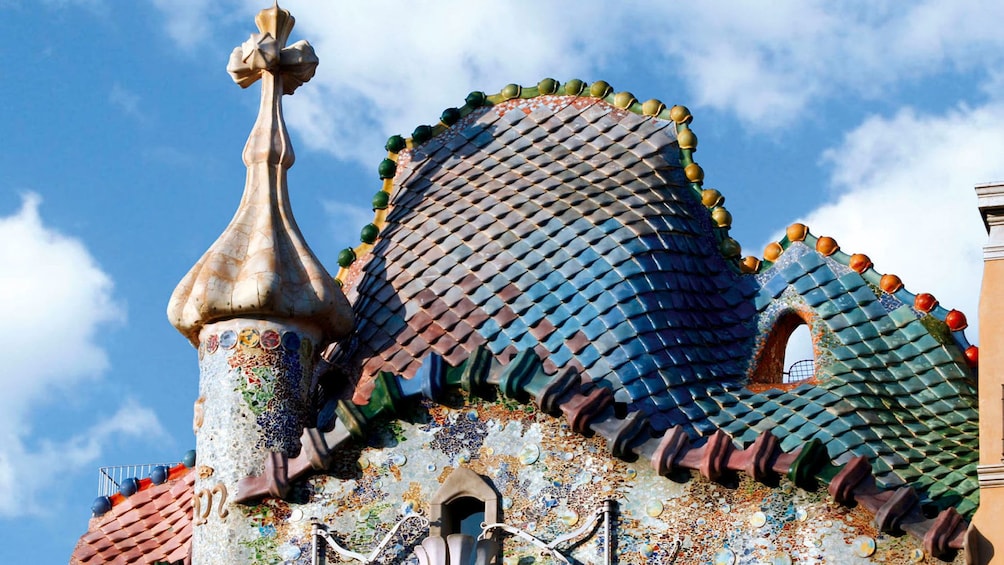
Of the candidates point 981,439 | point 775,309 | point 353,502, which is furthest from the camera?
point 775,309

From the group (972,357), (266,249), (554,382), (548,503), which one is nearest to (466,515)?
(548,503)

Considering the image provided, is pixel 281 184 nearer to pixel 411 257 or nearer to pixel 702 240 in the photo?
pixel 411 257

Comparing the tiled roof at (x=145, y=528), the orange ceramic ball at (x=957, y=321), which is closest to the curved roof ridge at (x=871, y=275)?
the orange ceramic ball at (x=957, y=321)

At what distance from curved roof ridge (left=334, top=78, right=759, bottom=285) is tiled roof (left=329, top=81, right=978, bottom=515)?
0.02 m

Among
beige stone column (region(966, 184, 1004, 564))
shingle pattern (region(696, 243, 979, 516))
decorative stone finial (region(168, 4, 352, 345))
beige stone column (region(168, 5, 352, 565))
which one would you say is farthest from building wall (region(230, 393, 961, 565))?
decorative stone finial (region(168, 4, 352, 345))

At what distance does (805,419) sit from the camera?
17.7 meters

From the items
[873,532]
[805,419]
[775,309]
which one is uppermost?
[775,309]

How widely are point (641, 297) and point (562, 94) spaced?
2587mm

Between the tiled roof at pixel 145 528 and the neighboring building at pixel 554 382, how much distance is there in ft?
0.08

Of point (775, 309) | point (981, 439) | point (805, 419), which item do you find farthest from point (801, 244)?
point (981, 439)

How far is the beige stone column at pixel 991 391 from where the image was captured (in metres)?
16.2

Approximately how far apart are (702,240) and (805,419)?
2.11 meters

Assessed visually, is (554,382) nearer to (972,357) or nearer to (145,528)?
(972,357)

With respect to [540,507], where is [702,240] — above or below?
above
